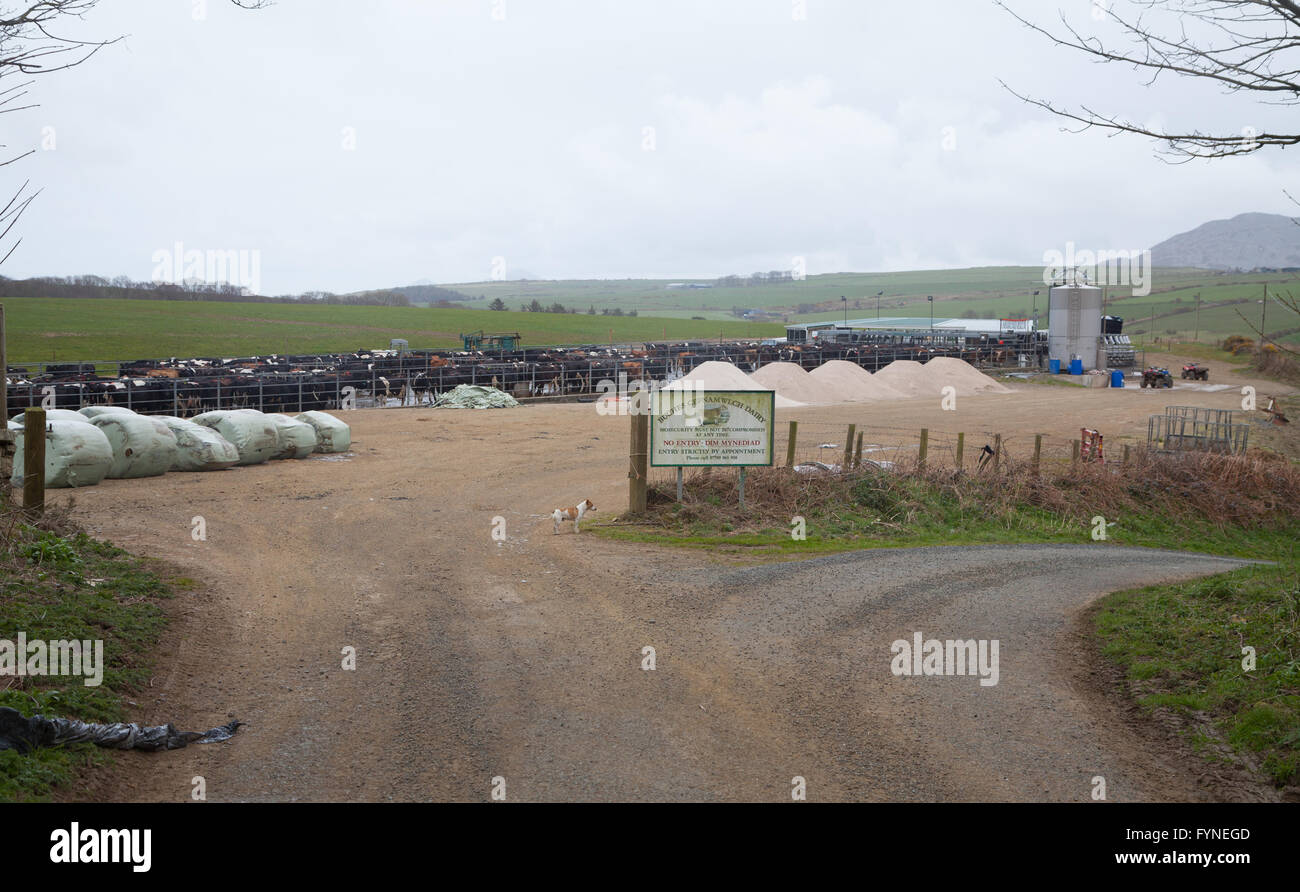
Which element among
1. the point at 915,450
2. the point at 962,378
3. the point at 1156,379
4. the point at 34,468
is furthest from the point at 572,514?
the point at 1156,379

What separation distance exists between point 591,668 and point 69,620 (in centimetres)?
429

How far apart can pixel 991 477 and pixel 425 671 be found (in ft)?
42.2

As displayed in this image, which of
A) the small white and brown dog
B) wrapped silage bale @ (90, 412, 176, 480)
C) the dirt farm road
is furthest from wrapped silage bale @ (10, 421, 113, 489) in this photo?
the small white and brown dog

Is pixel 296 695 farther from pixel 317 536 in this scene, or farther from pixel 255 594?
pixel 317 536

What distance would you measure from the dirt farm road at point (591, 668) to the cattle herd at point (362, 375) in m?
16.9

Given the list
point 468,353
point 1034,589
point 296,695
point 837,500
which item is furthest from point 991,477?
point 468,353

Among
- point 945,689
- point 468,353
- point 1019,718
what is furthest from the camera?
point 468,353

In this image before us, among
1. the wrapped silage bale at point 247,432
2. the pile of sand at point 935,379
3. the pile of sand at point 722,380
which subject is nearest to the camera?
the wrapped silage bale at point 247,432

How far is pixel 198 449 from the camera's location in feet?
62.0

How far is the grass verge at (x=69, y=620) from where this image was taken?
5738 mm

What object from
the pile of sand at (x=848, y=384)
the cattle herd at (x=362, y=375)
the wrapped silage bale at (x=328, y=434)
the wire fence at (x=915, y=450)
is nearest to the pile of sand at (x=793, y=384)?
the pile of sand at (x=848, y=384)

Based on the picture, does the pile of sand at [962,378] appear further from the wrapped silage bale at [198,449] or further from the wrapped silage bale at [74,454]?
the wrapped silage bale at [74,454]

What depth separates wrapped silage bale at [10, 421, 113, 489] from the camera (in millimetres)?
16188
